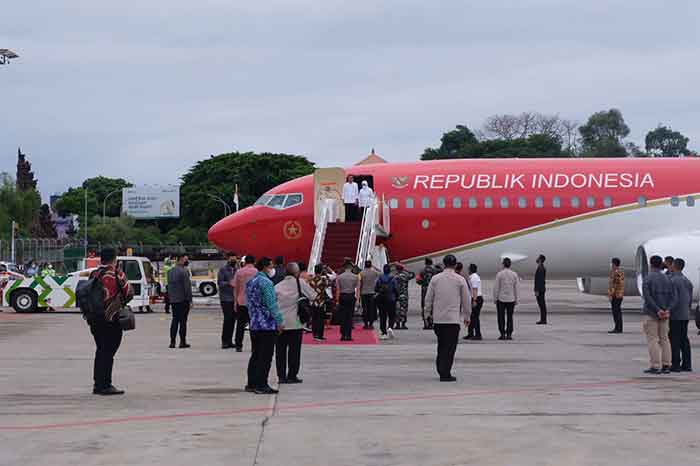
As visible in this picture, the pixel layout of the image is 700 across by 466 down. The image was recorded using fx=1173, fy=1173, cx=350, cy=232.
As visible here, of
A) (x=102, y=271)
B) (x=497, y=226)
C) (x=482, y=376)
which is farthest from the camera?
(x=497, y=226)

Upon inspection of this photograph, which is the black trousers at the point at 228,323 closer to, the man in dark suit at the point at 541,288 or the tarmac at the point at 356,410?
the tarmac at the point at 356,410

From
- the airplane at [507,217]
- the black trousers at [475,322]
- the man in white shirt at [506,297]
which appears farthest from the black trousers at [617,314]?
the airplane at [507,217]

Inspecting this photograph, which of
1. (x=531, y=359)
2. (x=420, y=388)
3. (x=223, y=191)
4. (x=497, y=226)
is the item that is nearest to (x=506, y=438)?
(x=420, y=388)

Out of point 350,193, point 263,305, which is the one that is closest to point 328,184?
point 350,193

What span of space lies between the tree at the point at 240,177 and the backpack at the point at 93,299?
93846 mm

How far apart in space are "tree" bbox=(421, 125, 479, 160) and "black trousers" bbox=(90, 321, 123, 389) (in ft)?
321

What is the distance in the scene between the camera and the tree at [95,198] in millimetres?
145000

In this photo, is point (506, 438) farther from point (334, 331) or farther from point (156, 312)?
point (156, 312)

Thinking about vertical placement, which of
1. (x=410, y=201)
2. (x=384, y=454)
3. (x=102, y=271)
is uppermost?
(x=410, y=201)

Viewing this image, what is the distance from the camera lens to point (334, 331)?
87.7ft

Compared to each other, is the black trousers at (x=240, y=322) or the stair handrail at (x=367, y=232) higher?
the stair handrail at (x=367, y=232)

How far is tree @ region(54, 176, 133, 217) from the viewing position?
145 m

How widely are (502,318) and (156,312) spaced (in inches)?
613

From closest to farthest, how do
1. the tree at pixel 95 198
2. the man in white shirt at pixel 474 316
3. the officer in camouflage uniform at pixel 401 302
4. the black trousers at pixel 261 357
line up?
the black trousers at pixel 261 357, the man in white shirt at pixel 474 316, the officer in camouflage uniform at pixel 401 302, the tree at pixel 95 198
